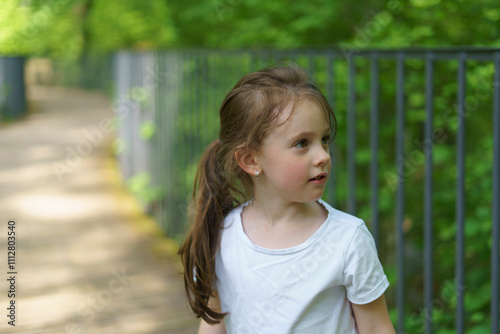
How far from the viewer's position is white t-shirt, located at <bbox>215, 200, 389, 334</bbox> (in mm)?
1555

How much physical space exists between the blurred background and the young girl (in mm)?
869

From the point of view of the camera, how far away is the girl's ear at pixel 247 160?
1.70m

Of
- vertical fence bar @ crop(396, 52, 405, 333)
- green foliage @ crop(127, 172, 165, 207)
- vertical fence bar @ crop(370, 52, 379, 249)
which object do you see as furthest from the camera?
green foliage @ crop(127, 172, 165, 207)

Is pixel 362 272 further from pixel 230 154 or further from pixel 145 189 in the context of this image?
pixel 145 189

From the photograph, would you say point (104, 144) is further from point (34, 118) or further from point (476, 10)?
point (476, 10)

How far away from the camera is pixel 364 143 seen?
16.3 feet

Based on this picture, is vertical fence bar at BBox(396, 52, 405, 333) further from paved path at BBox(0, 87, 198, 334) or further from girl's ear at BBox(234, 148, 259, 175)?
paved path at BBox(0, 87, 198, 334)

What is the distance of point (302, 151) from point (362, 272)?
31 cm

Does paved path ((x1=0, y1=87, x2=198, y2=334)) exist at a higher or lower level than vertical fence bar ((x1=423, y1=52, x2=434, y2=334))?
lower

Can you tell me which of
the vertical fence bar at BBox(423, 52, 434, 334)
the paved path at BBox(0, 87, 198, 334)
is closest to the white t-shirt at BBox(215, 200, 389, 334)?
the vertical fence bar at BBox(423, 52, 434, 334)

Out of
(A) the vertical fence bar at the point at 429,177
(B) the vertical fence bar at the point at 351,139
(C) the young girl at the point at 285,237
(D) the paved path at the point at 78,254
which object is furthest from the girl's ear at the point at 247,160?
(D) the paved path at the point at 78,254

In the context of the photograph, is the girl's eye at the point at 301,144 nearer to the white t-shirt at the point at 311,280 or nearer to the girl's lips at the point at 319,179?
the girl's lips at the point at 319,179

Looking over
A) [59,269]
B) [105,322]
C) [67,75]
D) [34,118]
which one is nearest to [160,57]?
[59,269]

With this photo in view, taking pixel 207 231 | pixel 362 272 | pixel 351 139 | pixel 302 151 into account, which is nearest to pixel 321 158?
pixel 302 151
